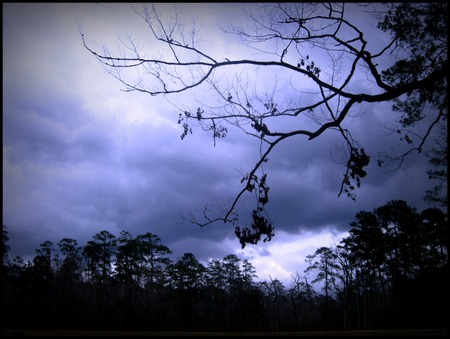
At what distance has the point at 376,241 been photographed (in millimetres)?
26688

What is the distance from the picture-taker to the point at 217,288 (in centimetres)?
3825

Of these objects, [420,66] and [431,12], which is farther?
[420,66]

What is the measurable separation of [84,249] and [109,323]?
1209cm

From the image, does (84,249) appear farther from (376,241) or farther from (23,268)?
(376,241)

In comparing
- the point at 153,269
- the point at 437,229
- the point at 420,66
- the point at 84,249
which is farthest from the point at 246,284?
the point at 420,66

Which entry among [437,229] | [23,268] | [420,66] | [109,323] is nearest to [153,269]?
[109,323]

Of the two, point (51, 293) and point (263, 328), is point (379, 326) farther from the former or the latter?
point (51, 293)

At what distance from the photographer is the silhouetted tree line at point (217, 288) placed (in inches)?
877

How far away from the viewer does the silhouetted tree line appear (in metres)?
22.3

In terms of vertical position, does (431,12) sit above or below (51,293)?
above

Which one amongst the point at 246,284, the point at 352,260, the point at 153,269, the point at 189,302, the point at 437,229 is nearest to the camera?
the point at 437,229

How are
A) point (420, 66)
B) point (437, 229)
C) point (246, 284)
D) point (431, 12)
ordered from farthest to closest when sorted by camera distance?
point (246, 284) < point (437, 229) < point (420, 66) < point (431, 12)

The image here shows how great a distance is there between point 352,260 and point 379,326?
599cm

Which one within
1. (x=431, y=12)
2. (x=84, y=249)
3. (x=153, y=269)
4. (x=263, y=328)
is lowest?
(x=263, y=328)
